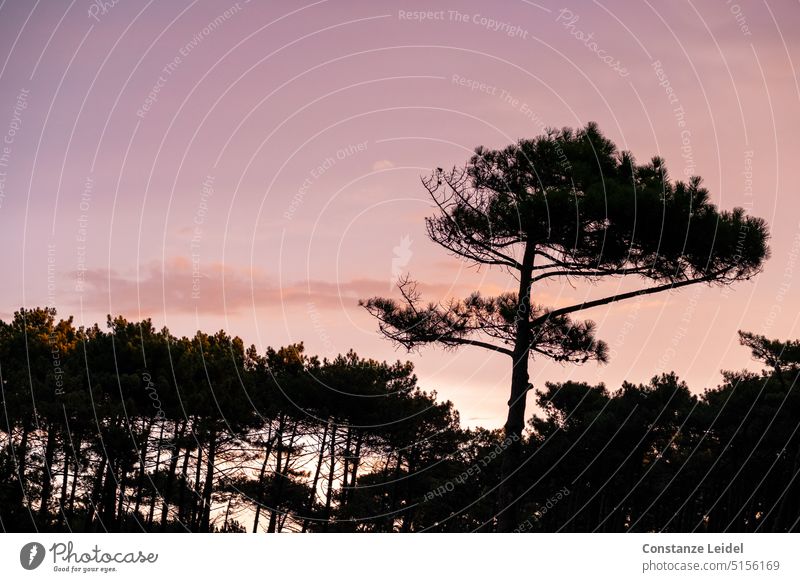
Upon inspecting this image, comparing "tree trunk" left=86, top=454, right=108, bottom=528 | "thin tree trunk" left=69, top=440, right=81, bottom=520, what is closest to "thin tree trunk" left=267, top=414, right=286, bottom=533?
"tree trunk" left=86, top=454, right=108, bottom=528

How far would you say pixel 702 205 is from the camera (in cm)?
1955

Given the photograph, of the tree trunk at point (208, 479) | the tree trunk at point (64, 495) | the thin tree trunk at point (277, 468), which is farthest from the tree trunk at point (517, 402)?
the tree trunk at point (64, 495)

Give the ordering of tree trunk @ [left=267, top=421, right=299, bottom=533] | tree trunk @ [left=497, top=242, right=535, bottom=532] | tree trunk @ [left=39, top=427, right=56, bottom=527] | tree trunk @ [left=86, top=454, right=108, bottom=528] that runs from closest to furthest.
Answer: tree trunk @ [left=497, top=242, right=535, bottom=532]
tree trunk @ [left=39, top=427, right=56, bottom=527]
tree trunk @ [left=86, top=454, right=108, bottom=528]
tree trunk @ [left=267, top=421, right=299, bottom=533]

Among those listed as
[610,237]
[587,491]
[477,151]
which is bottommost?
[587,491]

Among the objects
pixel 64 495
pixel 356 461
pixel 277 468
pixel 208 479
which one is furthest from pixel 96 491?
pixel 356 461

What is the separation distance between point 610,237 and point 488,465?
2822 cm

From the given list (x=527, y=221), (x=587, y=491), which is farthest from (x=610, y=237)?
(x=587, y=491)

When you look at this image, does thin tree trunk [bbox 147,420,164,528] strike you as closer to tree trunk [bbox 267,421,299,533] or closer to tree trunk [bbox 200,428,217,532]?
tree trunk [bbox 200,428,217,532]

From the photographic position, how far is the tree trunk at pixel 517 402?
1911 centimetres

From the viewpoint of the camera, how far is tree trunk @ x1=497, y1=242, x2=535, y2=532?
19.1 meters

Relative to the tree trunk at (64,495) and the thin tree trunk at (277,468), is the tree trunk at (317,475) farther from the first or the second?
the tree trunk at (64,495)

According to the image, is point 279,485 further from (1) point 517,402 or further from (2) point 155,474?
(1) point 517,402

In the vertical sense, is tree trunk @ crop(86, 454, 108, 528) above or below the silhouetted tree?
below
